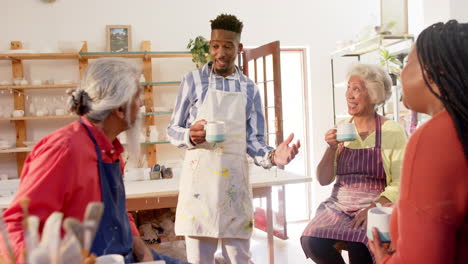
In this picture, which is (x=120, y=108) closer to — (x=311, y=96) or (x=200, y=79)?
(x=200, y=79)

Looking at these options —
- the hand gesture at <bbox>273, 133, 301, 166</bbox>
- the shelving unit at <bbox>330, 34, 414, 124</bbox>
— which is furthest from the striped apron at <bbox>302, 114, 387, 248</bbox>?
the shelving unit at <bbox>330, 34, 414, 124</bbox>

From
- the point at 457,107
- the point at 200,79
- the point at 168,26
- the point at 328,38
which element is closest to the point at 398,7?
the point at 328,38

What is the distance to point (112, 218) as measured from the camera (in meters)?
1.34

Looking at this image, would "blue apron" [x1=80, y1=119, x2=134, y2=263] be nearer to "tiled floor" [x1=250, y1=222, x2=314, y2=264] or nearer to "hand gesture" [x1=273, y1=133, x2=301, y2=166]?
"hand gesture" [x1=273, y1=133, x2=301, y2=166]

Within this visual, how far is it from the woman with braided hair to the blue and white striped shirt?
1245mm

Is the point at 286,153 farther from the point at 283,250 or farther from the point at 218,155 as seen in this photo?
the point at 283,250

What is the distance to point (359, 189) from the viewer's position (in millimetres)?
2223

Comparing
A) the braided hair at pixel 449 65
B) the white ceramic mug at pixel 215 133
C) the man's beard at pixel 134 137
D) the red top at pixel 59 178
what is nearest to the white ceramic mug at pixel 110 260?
the red top at pixel 59 178

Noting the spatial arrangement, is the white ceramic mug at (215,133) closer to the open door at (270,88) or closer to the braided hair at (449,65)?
the braided hair at (449,65)

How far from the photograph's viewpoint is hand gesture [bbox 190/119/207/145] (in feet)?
6.85

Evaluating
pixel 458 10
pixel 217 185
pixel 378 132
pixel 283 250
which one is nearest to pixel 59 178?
pixel 217 185

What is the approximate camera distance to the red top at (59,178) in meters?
1.10

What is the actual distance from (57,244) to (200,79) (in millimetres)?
1716

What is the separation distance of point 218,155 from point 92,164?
38.0 inches
